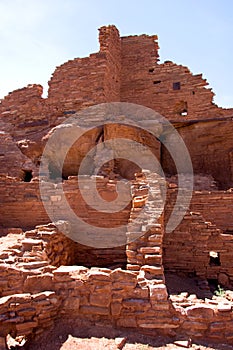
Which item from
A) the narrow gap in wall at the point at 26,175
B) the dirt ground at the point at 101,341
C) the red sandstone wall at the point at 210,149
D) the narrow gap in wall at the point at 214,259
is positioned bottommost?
the dirt ground at the point at 101,341

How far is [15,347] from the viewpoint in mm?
3193

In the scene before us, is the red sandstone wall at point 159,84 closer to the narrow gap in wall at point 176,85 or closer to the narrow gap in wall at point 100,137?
the narrow gap in wall at point 176,85

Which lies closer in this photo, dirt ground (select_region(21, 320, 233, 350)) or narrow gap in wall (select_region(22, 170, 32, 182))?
dirt ground (select_region(21, 320, 233, 350))

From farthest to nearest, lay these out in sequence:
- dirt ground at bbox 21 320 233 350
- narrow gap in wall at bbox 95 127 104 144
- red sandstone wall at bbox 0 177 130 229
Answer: narrow gap in wall at bbox 95 127 104 144 → red sandstone wall at bbox 0 177 130 229 → dirt ground at bbox 21 320 233 350

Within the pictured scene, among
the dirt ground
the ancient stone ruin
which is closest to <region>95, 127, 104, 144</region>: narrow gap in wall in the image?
the ancient stone ruin

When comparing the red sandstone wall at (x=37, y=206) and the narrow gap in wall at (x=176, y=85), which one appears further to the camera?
the narrow gap in wall at (x=176, y=85)

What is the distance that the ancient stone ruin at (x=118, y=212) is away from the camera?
3549mm

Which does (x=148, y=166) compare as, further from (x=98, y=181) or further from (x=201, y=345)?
(x=201, y=345)

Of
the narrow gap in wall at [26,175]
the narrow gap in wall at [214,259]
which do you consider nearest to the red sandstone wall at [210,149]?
the narrow gap in wall at [214,259]

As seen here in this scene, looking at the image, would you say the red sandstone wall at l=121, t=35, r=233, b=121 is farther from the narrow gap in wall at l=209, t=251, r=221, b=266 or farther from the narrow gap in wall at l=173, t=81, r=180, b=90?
the narrow gap in wall at l=209, t=251, r=221, b=266

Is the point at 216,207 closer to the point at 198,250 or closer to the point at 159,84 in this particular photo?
the point at 198,250

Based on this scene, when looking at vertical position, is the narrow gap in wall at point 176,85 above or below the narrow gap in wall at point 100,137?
above

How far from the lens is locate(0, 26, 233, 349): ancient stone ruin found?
140 inches

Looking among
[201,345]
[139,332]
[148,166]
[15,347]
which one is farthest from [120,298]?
[148,166]
